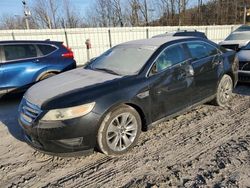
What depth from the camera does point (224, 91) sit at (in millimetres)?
4895

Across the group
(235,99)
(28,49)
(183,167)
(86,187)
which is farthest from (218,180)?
(28,49)

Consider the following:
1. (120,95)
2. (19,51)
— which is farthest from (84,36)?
(120,95)

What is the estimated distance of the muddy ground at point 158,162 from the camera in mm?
2664

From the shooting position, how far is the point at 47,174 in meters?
2.88

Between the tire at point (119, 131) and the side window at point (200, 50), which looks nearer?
the tire at point (119, 131)

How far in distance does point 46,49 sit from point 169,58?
3.76 metres

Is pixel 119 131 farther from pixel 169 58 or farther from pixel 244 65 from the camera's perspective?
pixel 244 65

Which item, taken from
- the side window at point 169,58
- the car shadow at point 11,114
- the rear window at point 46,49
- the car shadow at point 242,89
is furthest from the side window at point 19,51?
the car shadow at point 242,89

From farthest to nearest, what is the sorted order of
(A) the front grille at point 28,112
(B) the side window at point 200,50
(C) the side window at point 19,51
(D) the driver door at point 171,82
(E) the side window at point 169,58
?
(C) the side window at point 19,51 < (B) the side window at point 200,50 < (E) the side window at point 169,58 < (D) the driver door at point 171,82 < (A) the front grille at point 28,112

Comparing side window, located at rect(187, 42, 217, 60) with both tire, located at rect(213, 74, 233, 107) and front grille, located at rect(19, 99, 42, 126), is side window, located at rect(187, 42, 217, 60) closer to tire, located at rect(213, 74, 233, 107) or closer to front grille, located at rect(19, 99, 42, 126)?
tire, located at rect(213, 74, 233, 107)

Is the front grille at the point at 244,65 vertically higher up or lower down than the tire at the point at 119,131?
higher up

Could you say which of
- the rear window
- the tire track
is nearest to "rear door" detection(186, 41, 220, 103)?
the tire track

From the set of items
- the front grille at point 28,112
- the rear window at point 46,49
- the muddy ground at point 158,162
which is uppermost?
the rear window at point 46,49

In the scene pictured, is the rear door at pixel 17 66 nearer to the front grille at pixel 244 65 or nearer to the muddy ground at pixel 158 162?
the muddy ground at pixel 158 162
